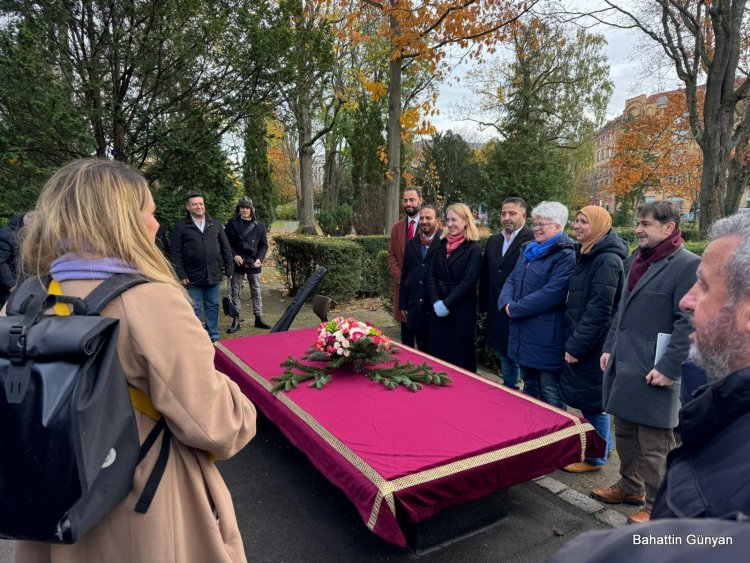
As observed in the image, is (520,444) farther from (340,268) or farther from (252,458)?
(340,268)

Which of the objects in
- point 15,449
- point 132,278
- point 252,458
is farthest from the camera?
point 252,458

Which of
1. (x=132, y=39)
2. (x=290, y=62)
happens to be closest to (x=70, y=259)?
(x=132, y=39)

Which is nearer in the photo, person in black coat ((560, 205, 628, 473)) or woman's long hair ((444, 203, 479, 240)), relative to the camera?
person in black coat ((560, 205, 628, 473))

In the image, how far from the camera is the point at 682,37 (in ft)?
43.0

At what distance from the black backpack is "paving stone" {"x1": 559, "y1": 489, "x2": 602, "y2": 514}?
3146mm

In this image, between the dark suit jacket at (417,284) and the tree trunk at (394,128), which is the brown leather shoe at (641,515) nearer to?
the dark suit jacket at (417,284)

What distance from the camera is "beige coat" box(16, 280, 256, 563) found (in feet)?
4.20

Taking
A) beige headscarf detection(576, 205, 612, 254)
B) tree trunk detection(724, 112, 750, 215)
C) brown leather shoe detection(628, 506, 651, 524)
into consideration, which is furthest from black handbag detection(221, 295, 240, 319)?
tree trunk detection(724, 112, 750, 215)

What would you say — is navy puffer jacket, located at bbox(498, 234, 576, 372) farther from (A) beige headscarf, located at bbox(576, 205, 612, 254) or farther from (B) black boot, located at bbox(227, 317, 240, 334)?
(B) black boot, located at bbox(227, 317, 240, 334)

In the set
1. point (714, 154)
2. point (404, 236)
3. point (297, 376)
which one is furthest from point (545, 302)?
point (714, 154)

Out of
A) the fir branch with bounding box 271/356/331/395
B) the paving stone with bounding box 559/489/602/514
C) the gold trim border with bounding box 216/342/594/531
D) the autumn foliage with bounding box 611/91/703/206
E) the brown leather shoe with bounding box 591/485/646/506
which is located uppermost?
the autumn foliage with bounding box 611/91/703/206

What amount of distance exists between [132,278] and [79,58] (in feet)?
23.1

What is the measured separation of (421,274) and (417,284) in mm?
124

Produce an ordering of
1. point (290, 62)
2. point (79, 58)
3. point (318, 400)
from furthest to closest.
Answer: point (290, 62)
point (79, 58)
point (318, 400)
